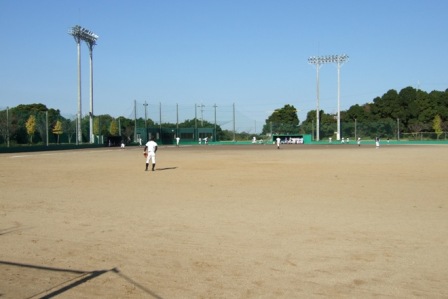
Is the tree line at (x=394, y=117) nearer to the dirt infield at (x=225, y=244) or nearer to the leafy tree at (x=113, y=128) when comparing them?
the leafy tree at (x=113, y=128)

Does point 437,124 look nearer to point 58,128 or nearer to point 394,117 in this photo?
point 394,117

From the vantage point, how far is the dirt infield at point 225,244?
4016 mm

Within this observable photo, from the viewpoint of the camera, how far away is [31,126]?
46562mm

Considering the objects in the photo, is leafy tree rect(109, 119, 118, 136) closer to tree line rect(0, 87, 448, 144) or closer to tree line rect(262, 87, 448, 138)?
tree line rect(0, 87, 448, 144)

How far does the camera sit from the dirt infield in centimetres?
402

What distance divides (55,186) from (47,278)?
8.29m

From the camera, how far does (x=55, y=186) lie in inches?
472

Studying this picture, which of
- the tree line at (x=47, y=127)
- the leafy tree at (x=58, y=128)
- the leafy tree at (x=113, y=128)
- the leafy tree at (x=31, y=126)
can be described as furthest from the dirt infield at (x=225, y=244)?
the leafy tree at (x=113, y=128)

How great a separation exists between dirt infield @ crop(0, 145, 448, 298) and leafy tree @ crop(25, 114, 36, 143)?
129 ft

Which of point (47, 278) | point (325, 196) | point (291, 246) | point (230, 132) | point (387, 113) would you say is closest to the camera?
point (47, 278)

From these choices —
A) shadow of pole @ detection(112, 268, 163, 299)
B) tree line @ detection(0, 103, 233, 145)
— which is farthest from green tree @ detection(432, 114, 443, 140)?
shadow of pole @ detection(112, 268, 163, 299)

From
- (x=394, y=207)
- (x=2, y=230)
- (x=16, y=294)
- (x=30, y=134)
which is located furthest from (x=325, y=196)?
(x=30, y=134)

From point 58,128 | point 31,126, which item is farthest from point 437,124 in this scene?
point 31,126

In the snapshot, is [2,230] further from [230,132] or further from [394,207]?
[230,132]
